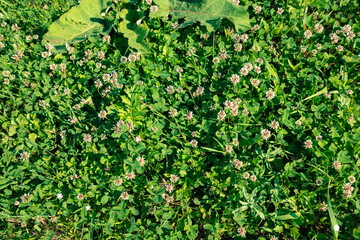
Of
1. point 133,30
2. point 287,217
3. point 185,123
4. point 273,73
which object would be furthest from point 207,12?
point 287,217

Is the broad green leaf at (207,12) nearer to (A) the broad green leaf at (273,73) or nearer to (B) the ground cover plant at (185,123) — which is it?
(B) the ground cover plant at (185,123)

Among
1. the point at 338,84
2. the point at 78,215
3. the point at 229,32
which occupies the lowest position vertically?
the point at 78,215

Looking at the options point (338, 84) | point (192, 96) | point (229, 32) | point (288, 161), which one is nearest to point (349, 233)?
point (288, 161)

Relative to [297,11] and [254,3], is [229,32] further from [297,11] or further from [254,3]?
[297,11]

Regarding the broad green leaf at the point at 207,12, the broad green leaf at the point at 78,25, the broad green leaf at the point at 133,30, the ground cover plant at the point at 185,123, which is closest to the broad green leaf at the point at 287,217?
the ground cover plant at the point at 185,123

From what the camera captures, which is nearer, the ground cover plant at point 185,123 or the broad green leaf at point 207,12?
the ground cover plant at point 185,123
